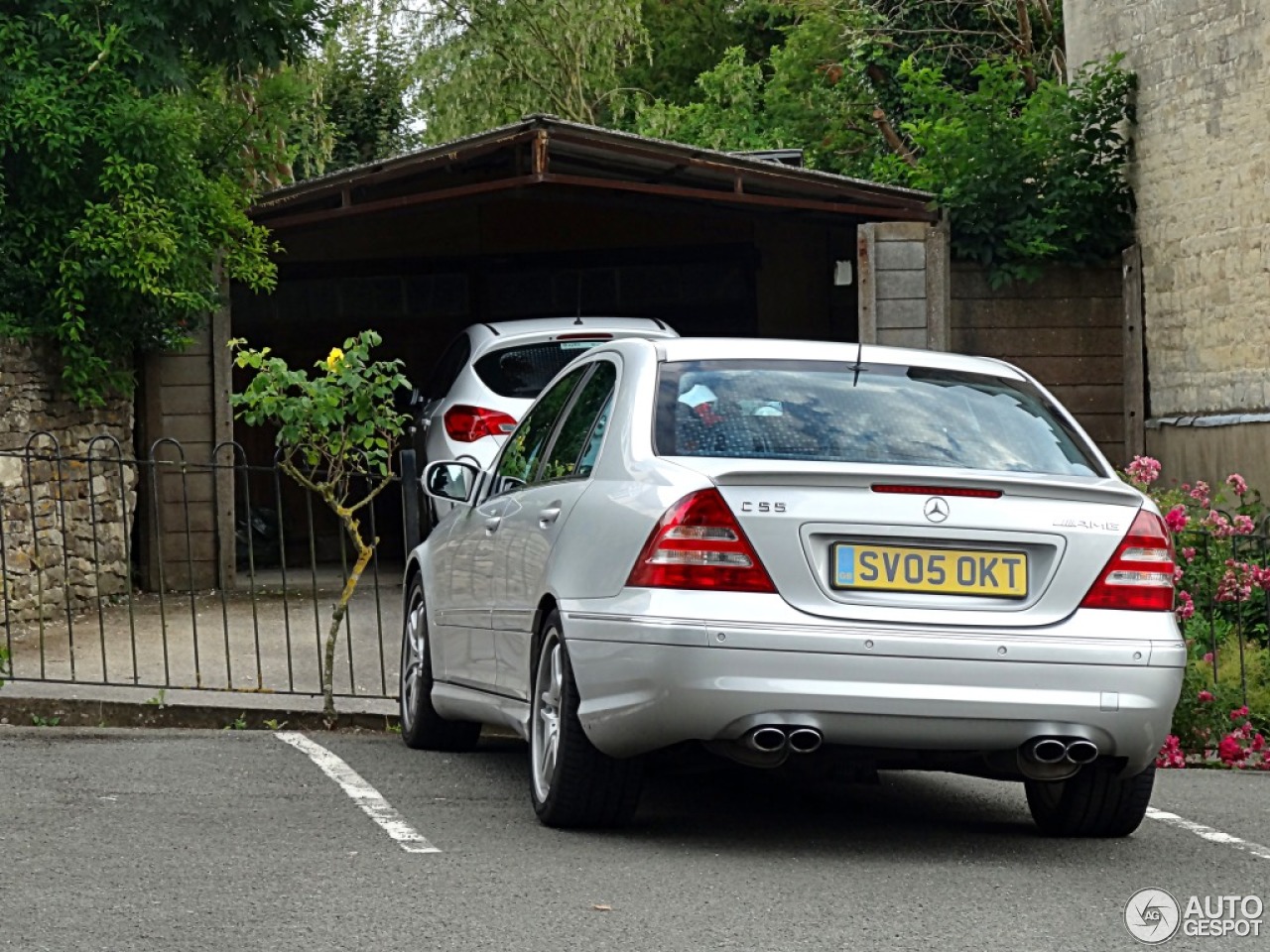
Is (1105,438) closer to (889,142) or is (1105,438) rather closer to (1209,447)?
(1209,447)

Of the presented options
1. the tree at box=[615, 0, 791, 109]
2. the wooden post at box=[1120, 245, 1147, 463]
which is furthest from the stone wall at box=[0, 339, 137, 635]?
the tree at box=[615, 0, 791, 109]

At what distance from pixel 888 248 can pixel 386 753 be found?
310 inches

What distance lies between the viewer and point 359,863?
6.09 metres

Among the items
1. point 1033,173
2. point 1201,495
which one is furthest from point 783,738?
point 1033,173

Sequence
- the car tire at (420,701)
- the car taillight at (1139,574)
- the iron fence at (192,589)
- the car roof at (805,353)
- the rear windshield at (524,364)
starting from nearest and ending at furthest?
the car taillight at (1139,574) → the car roof at (805,353) → the car tire at (420,701) → the iron fence at (192,589) → the rear windshield at (524,364)

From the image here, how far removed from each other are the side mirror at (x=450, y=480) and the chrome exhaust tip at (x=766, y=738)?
2.67 metres

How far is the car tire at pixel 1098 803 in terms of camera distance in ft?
22.4

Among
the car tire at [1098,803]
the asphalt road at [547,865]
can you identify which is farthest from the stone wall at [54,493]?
the car tire at [1098,803]

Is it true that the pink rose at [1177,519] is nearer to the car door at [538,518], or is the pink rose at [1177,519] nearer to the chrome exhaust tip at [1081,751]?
the car door at [538,518]

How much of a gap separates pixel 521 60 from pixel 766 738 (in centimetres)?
3338

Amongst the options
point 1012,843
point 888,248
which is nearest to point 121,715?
point 1012,843

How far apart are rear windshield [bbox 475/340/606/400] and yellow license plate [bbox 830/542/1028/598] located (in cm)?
794

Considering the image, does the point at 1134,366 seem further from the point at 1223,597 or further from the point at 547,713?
the point at 547,713

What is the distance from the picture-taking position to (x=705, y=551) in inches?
243
